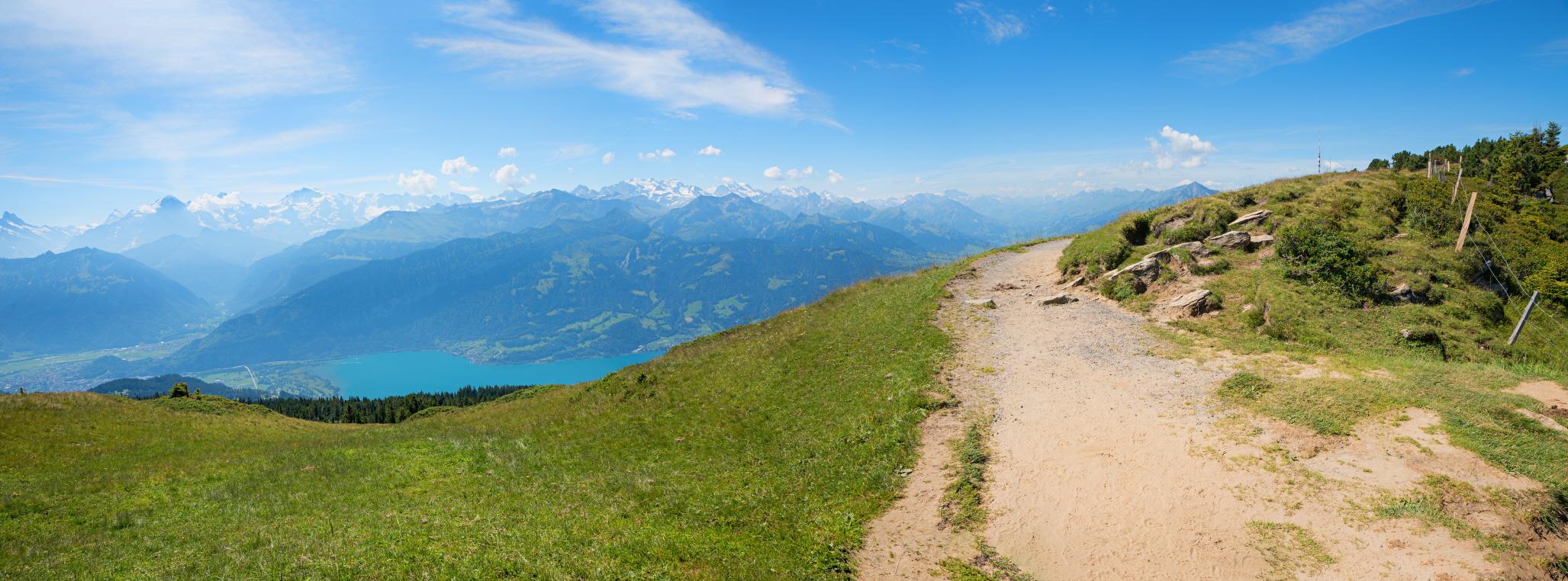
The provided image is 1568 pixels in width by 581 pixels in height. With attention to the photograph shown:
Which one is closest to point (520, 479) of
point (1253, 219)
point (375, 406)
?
point (1253, 219)

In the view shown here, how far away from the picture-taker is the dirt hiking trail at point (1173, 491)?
1064cm

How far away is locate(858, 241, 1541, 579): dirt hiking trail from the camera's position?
10.6 m

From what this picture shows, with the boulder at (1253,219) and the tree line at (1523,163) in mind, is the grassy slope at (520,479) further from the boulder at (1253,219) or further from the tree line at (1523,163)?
the tree line at (1523,163)

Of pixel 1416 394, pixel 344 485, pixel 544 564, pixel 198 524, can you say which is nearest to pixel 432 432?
pixel 344 485

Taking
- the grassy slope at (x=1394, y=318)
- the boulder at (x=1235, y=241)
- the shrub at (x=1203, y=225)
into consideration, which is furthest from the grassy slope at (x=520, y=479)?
the shrub at (x=1203, y=225)

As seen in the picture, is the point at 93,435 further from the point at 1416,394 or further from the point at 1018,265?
the point at 1018,265

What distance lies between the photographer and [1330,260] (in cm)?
2491

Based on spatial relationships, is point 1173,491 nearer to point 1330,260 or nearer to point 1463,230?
point 1330,260

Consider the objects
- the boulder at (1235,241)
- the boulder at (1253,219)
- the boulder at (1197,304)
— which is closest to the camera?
the boulder at (1197,304)

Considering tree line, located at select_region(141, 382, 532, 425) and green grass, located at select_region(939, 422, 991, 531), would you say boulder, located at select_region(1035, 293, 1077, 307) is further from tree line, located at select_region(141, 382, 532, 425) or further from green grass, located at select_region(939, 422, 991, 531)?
tree line, located at select_region(141, 382, 532, 425)

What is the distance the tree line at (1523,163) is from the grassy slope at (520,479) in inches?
2185

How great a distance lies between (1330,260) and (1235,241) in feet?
17.9

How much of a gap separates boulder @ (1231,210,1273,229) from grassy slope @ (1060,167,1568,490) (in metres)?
0.79

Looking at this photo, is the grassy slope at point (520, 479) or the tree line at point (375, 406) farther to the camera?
the tree line at point (375, 406)
